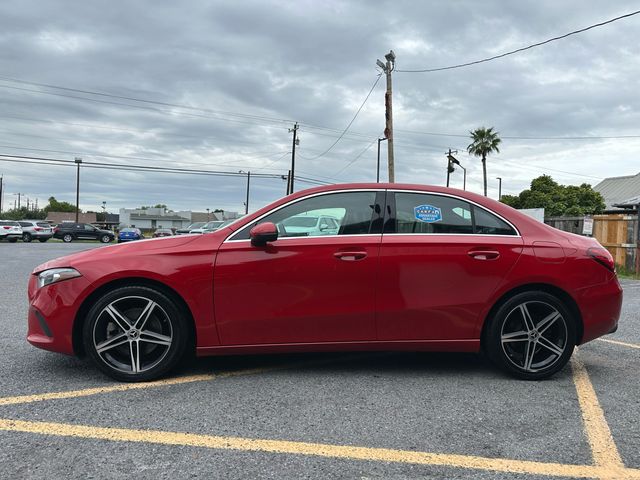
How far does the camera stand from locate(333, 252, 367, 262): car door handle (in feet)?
12.1

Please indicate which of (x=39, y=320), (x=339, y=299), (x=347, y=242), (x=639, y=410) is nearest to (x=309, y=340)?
(x=339, y=299)

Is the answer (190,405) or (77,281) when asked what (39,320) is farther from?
(190,405)

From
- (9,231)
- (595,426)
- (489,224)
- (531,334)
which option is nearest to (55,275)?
(489,224)

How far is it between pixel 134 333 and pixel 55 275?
71cm

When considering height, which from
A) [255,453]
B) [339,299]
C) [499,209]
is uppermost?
[499,209]

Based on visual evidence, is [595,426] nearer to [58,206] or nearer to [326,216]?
[326,216]

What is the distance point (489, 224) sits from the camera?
3.93 m

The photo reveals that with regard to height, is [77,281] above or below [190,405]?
above

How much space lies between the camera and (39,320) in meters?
3.64

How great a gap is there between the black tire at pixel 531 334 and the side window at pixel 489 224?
0.50 m

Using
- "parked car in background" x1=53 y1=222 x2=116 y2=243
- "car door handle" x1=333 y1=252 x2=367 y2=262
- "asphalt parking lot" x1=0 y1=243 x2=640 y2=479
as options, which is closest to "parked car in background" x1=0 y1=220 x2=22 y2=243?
"parked car in background" x1=53 y1=222 x2=116 y2=243

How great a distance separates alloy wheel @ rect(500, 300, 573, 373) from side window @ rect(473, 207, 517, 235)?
0.57m

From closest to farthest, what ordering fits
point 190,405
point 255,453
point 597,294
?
1. point 255,453
2. point 190,405
3. point 597,294

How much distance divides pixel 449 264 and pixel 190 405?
81.2 inches
